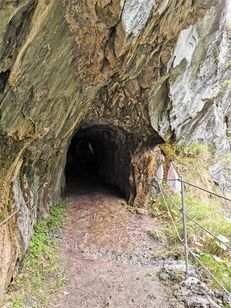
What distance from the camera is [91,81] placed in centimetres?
551

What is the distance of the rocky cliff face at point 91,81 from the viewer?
3959 mm

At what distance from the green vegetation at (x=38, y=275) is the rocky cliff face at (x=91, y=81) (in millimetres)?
278

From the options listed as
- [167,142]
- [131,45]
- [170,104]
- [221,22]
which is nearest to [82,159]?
[167,142]

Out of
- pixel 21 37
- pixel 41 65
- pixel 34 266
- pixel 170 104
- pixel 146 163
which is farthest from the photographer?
pixel 146 163

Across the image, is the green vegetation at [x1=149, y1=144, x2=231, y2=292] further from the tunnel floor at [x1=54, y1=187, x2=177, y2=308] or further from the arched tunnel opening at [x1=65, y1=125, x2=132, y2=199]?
the arched tunnel opening at [x1=65, y1=125, x2=132, y2=199]

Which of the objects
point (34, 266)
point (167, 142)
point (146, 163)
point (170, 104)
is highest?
point (170, 104)

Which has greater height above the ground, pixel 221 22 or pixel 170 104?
pixel 221 22

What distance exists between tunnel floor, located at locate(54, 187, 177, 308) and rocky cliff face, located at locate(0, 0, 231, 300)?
2.85ft

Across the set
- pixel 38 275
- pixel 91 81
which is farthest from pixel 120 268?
pixel 91 81

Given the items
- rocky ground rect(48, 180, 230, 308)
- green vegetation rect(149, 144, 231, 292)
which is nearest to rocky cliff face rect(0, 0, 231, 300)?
green vegetation rect(149, 144, 231, 292)

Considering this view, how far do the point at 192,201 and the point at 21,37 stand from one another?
6.89m

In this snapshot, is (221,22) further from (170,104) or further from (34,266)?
(34,266)

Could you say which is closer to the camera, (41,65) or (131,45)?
(41,65)

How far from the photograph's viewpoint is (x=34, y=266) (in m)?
5.51
